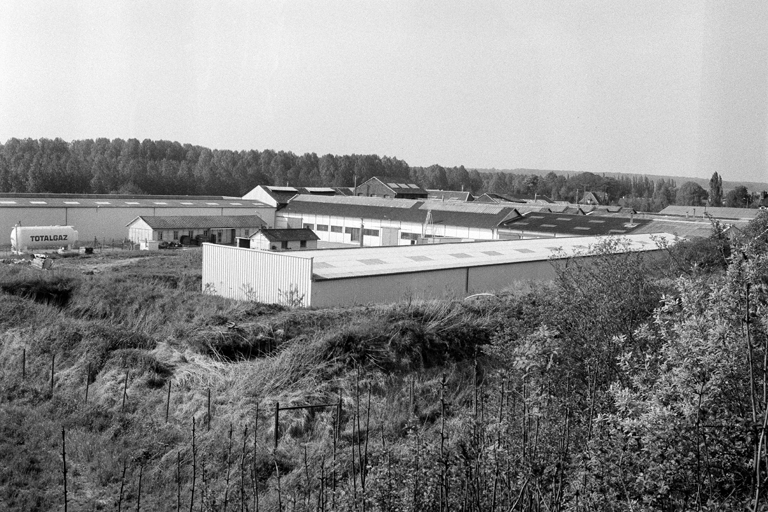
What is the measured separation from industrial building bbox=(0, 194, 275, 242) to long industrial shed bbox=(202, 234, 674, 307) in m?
21.3

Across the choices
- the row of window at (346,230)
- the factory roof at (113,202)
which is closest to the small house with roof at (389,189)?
the factory roof at (113,202)

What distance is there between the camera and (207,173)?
273ft

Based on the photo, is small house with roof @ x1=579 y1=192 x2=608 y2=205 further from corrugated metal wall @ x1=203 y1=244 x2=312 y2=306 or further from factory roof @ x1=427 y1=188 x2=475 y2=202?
corrugated metal wall @ x1=203 y1=244 x2=312 y2=306

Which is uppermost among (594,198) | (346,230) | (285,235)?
(594,198)

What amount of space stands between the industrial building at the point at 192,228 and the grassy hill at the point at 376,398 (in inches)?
721

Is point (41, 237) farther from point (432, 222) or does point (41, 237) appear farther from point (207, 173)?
point (207, 173)

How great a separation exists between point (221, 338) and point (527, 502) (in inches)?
379

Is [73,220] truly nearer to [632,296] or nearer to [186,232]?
[186,232]

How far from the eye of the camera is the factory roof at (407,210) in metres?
39.8

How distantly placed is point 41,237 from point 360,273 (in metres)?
21.4

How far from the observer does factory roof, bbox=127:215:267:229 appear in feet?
129

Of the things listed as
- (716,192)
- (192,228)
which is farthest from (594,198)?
(192,228)

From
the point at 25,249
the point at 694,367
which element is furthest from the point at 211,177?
the point at 694,367

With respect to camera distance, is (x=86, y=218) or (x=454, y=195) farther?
(x=454, y=195)
